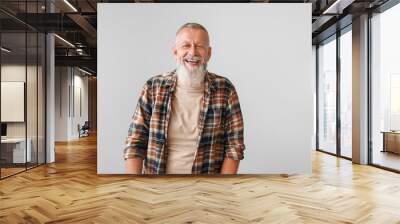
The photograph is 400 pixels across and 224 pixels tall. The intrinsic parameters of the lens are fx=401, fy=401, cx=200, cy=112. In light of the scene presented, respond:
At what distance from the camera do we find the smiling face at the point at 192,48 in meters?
5.93

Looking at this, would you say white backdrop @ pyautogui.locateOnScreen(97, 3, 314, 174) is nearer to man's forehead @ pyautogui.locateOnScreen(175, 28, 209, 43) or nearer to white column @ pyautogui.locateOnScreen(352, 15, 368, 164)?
man's forehead @ pyautogui.locateOnScreen(175, 28, 209, 43)

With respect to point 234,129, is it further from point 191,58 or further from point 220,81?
point 191,58

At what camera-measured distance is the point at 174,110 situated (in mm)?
5785

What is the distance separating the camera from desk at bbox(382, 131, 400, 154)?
7.36 metres

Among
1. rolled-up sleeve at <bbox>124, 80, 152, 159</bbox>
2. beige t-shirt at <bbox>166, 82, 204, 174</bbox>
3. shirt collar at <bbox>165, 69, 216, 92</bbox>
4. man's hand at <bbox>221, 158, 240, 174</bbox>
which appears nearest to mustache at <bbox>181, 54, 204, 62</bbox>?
shirt collar at <bbox>165, 69, 216, 92</bbox>

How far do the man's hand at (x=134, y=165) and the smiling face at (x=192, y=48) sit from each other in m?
1.58

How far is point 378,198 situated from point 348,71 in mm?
4870

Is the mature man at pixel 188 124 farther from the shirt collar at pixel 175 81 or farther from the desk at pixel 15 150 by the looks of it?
the desk at pixel 15 150

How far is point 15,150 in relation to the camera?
23.4ft

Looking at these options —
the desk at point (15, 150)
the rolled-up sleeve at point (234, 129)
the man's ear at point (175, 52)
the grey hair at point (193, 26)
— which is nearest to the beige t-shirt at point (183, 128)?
the rolled-up sleeve at point (234, 129)

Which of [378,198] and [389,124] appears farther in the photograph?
[389,124]

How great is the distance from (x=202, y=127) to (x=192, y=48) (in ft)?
4.02

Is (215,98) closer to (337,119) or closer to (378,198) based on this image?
(378,198)

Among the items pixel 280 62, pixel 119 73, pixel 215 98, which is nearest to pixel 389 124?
pixel 280 62
